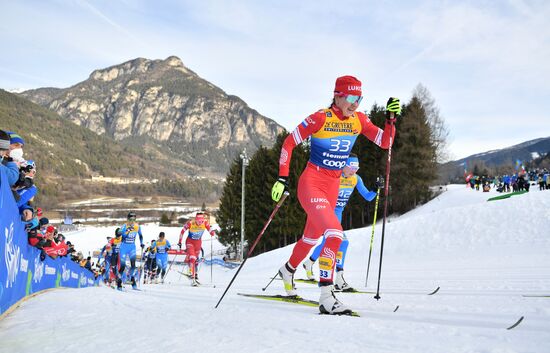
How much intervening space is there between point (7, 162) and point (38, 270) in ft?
10.9

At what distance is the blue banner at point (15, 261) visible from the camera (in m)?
4.23

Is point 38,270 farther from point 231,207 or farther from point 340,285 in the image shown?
point 231,207

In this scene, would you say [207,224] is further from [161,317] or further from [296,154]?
[296,154]

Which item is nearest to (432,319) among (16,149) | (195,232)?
(16,149)

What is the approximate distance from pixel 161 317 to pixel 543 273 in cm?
678

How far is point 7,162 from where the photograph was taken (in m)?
4.84

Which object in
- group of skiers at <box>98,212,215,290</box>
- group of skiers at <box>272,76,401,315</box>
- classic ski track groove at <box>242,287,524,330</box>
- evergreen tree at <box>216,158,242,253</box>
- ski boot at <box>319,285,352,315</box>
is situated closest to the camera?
classic ski track groove at <box>242,287,524,330</box>

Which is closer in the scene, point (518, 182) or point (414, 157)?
point (518, 182)

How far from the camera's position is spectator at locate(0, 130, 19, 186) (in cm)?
414

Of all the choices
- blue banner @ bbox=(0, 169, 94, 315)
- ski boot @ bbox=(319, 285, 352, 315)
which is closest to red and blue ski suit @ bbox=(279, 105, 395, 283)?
ski boot @ bbox=(319, 285, 352, 315)

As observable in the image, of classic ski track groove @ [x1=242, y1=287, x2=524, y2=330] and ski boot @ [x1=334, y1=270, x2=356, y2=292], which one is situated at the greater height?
classic ski track groove @ [x1=242, y1=287, x2=524, y2=330]

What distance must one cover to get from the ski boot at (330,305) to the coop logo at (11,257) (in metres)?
3.42

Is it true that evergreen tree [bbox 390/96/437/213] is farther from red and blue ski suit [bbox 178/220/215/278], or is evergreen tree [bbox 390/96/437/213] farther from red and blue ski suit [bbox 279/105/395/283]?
red and blue ski suit [bbox 279/105/395/283]

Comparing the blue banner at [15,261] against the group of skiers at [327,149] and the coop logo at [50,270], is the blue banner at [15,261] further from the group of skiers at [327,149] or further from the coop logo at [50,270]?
the group of skiers at [327,149]
